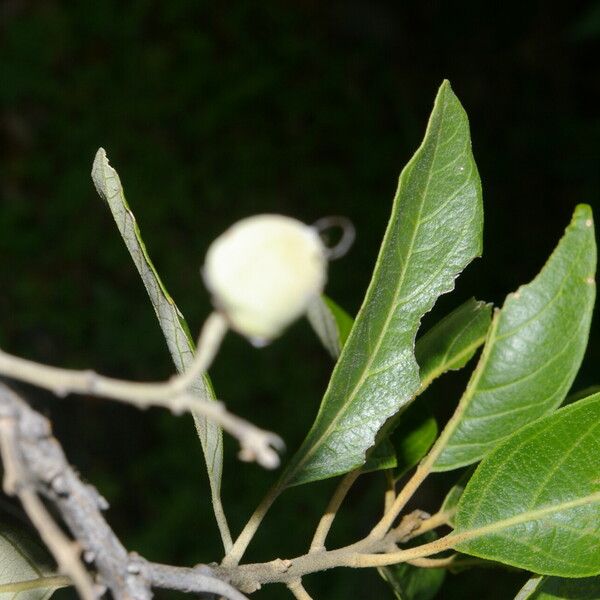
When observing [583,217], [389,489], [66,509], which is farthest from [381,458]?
[66,509]

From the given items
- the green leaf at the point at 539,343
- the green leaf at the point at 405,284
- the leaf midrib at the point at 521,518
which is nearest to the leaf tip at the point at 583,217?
the green leaf at the point at 539,343

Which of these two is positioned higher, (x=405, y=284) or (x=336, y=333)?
(x=336, y=333)

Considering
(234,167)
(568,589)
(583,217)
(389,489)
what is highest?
(234,167)

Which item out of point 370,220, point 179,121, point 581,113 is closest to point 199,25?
point 179,121

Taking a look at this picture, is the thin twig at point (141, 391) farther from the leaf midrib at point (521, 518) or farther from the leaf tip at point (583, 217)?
the leaf tip at point (583, 217)

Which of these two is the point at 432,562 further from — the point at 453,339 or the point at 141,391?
the point at 141,391
